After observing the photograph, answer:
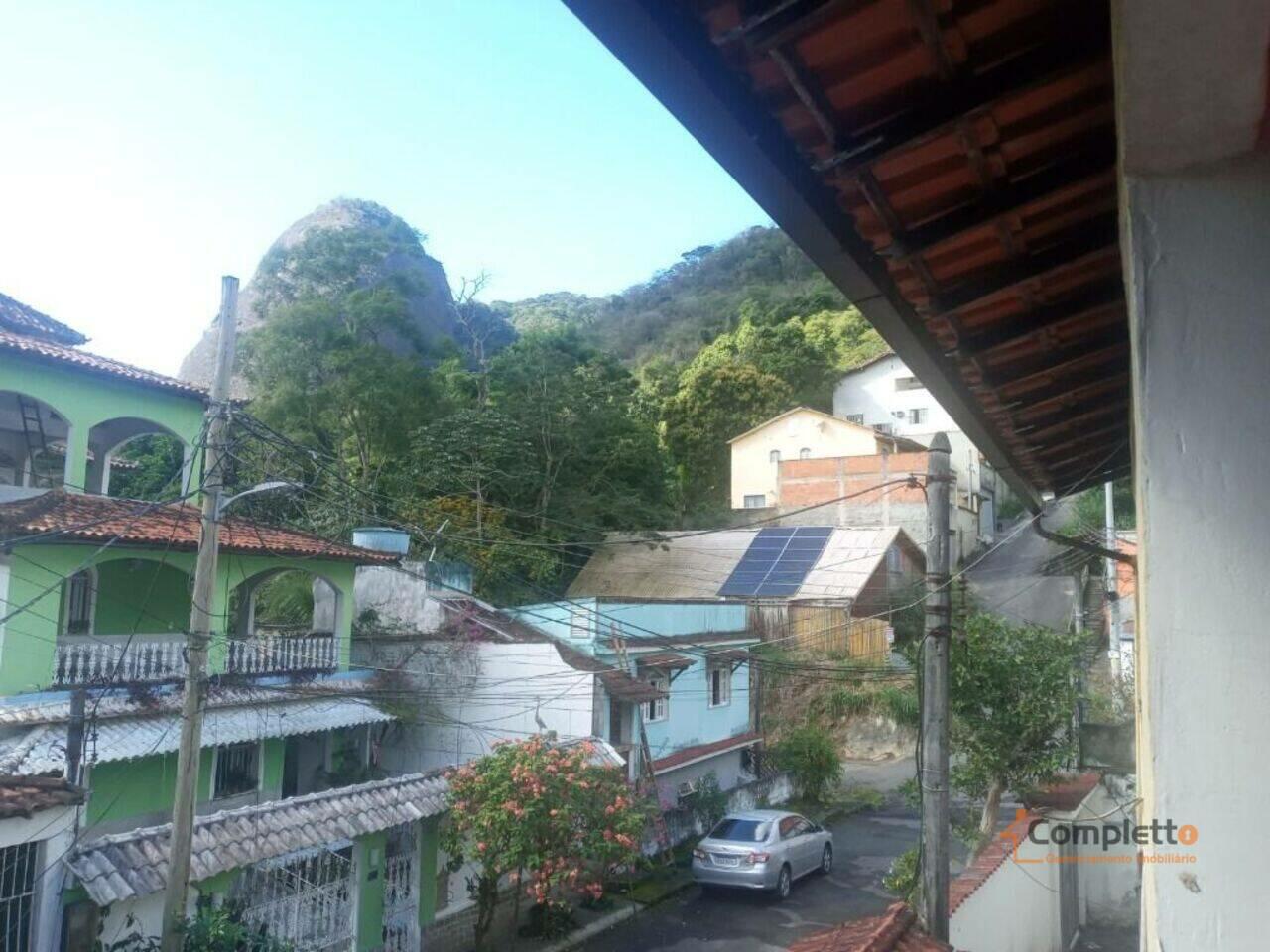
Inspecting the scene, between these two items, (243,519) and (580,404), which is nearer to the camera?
(243,519)

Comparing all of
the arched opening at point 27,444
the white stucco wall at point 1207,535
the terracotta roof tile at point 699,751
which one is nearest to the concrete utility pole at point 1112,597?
the terracotta roof tile at point 699,751

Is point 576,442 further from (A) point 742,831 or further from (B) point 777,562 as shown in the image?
(A) point 742,831

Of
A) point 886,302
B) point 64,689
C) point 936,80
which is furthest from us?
point 64,689

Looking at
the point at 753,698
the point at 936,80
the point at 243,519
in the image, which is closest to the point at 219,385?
the point at 243,519

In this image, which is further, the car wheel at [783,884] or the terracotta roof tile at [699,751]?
the terracotta roof tile at [699,751]

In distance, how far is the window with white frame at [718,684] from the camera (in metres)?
18.8

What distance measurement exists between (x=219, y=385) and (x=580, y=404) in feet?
51.3

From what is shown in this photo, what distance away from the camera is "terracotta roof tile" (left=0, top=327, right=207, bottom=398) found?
39.0 feet

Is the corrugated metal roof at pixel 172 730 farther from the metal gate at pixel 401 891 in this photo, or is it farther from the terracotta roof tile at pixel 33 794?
the metal gate at pixel 401 891

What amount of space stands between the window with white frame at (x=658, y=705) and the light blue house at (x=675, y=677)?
0.02m

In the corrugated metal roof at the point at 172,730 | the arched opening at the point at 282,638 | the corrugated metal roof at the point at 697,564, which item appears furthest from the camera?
the corrugated metal roof at the point at 697,564

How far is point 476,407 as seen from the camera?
24.5 meters

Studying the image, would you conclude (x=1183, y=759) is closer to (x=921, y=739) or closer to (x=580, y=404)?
(x=921, y=739)

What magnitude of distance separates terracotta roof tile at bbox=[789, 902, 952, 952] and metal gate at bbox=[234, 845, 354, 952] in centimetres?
675
